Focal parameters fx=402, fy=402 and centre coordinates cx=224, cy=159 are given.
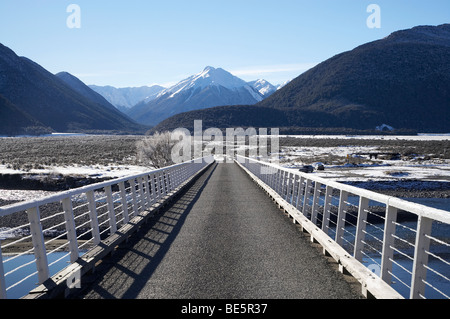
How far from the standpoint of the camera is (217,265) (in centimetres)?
634

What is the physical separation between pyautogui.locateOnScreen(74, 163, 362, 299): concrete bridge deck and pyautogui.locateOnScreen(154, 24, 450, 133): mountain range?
503ft

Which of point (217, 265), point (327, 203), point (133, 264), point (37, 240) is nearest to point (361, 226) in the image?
point (327, 203)

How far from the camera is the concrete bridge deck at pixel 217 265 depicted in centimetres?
510

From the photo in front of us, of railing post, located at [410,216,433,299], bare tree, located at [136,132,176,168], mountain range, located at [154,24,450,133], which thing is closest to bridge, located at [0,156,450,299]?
railing post, located at [410,216,433,299]

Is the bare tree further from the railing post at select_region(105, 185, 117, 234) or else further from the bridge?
the railing post at select_region(105, 185, 117, 234)

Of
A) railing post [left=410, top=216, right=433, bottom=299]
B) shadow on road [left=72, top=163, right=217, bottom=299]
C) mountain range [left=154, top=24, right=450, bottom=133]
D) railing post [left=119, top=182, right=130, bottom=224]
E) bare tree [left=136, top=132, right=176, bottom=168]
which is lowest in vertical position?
bare tree [left=136, top=132, right=176, bottom=168]

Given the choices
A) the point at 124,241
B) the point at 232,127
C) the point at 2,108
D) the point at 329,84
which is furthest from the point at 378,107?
the point at 124,241

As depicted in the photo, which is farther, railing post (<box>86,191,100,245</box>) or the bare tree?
the bare tree

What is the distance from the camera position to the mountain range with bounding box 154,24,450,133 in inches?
6619

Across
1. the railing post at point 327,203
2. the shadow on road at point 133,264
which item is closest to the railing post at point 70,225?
the shadow on road at point 133,264

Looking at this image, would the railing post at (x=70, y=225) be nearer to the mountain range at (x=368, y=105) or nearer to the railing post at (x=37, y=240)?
the railing post at (x=37, y=240)

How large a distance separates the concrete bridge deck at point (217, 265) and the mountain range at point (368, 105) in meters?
153
